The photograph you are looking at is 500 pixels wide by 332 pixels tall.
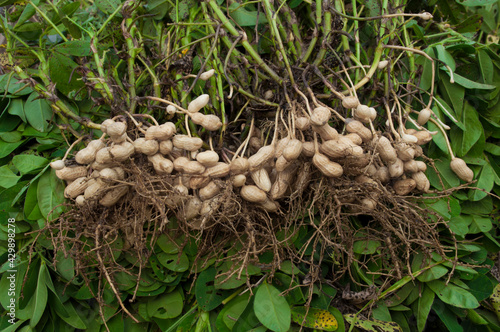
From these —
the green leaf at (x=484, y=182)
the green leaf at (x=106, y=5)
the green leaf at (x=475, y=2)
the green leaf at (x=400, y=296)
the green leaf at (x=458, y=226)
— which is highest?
the green leaf at (x=106, y=5)

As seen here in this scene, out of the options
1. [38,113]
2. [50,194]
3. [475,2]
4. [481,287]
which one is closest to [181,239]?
[50,194]

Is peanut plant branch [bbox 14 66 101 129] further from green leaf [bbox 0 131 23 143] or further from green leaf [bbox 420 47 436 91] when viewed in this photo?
green leaf [bbox 420 47 436 91]

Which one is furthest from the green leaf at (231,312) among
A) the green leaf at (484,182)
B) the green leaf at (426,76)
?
the green leaf at (426,76)

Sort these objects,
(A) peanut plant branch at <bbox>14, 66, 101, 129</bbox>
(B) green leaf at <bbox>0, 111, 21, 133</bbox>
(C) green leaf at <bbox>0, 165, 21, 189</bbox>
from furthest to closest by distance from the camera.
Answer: (B) green leaf at <bbox>0, 111, 21, 133</bbox> < (C) green leaf at <bbox>0, 165, 21, 189</bbox> < (A) peanut plant branch at <bbox>14, 66, 101, 129</bbox>

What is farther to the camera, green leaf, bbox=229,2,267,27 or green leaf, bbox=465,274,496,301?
green leaf, bbox=229,2,267,27

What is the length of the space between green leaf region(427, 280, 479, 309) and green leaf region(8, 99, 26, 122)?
1.51m

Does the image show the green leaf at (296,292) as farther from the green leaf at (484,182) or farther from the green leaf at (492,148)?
the green leaf at (492,148)

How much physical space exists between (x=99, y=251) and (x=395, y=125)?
1000 mm

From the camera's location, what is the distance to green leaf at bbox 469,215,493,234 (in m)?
1.25

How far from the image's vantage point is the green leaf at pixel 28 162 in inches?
49.4

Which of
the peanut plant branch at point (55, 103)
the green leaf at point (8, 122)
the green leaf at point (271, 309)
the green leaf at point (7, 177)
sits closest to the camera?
the green leaf at point (271, 309)

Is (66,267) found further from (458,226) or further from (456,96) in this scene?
(456,96)

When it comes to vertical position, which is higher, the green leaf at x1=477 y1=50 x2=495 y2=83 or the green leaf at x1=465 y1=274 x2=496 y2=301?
the green leaf at x1=477 y1=50 x2=495 y2=83

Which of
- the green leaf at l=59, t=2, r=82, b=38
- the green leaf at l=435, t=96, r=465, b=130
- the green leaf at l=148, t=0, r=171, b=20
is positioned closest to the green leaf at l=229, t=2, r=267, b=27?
the green leaf at l=148, t=0, r=171, b=20
